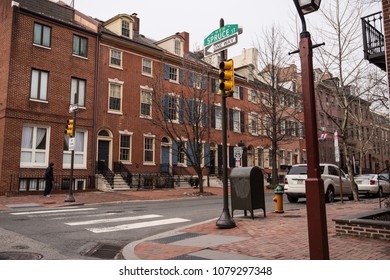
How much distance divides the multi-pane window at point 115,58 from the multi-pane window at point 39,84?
4.74 metres

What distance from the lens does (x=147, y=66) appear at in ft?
84.8

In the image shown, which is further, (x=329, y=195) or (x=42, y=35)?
(x=42, y=35)

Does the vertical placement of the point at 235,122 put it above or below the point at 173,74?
below

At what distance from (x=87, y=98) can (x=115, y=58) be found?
3717 millimetres

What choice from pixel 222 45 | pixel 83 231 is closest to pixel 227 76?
pixel 222 45

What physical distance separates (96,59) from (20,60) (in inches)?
189

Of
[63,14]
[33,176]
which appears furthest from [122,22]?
[33,176]

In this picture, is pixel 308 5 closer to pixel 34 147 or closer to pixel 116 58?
pixel 34 147

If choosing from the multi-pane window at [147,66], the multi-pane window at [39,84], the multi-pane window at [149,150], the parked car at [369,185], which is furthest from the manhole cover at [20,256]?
the multi-pane window at [147,66]

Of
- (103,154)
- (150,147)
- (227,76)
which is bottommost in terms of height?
(103,154)

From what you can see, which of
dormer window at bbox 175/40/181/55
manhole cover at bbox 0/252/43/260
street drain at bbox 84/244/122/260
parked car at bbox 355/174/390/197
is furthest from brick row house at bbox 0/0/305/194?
manhole cover at bbox 0/252/43/260

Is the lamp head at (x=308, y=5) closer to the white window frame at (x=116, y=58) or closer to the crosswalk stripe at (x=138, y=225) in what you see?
the crosswalk stripe at (x=138, y=225)

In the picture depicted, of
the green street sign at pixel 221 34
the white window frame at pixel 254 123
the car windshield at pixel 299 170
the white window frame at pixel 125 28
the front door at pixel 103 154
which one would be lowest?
the car windshield at pixel 299 170

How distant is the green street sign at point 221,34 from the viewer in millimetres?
7143
